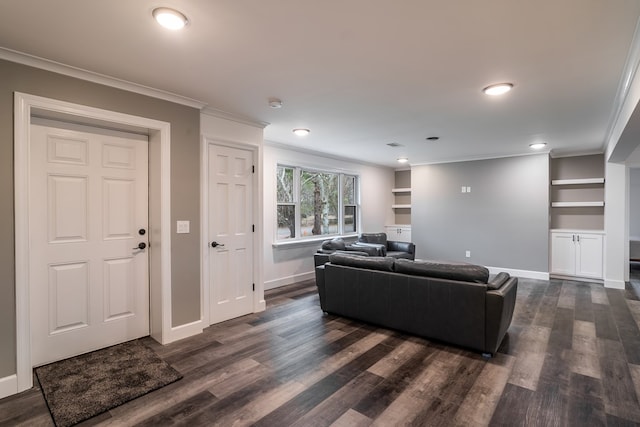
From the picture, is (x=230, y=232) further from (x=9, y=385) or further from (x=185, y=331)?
(x=9, y=385)

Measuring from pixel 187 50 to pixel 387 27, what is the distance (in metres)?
1.37

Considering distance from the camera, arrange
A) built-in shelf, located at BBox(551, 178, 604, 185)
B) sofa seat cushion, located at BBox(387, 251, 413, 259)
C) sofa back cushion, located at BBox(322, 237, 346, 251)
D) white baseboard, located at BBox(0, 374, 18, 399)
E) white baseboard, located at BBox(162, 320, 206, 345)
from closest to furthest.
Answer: white baseboard, located at BBox(0, 374, 18, 399), white baseboard, located at BBox(162, 320, 206, 345), sofa back cushion, located at BBox(322, 237, 346, 251), built-in shelf, located at BBox(551, 178, 604, 185), sofa seat cushion, located at BBox(387, 251, 413, 259)

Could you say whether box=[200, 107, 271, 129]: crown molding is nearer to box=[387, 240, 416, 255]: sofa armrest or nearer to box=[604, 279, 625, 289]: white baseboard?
box=[387, 240, 416, 255]: sofa armrest

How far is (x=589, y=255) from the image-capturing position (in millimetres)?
5684

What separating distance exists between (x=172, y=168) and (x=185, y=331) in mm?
1669

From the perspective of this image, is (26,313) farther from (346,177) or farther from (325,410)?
(346,177)

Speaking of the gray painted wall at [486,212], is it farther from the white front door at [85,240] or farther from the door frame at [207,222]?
the white front door at [85,240]

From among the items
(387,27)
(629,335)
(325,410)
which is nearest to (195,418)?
(325,410)

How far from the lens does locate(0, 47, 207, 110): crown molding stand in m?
2.29

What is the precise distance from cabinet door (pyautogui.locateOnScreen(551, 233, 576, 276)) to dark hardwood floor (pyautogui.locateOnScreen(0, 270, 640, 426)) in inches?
89.3

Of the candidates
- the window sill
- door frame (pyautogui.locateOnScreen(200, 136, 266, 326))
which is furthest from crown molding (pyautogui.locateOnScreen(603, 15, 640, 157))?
the window sill

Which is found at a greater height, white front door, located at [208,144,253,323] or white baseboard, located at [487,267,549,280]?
white front door, located at [208,144,253,323]

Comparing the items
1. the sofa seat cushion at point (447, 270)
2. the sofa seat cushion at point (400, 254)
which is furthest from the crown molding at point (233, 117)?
the sofa seat cushion at point (400, 254)

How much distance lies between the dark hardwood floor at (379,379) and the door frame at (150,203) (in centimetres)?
31
